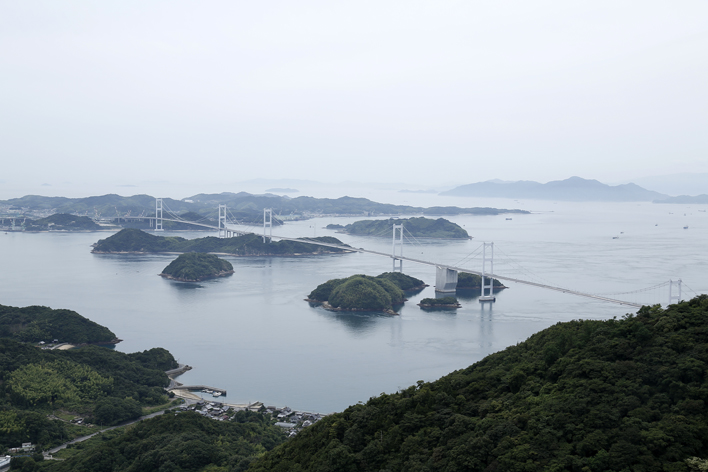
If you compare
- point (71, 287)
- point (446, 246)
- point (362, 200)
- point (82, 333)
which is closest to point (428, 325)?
point (82, 333)

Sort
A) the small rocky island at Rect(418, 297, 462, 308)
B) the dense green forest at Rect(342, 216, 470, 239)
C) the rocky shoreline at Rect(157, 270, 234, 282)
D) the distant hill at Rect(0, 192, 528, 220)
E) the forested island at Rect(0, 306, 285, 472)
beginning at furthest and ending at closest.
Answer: the distant hill at Rect(0, 192, 528, 220), the dense green forest at Rect(342, 216, 470, 239), the rocky shoreline at Rect(157, 270, 234, 282), the small rocky island at Rect(418, 297, 462, 308), the forested island at Rect(0, 306, 285, 472)

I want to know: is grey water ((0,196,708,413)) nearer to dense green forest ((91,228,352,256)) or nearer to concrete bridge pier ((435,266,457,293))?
concrete bridge pier ((435,266,457,293))

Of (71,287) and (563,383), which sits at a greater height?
(563,383)

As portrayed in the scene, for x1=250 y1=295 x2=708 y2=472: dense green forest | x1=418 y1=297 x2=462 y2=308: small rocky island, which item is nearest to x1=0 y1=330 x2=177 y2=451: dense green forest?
x1=250 y1=295 x2=708 y2=472: dense green forest

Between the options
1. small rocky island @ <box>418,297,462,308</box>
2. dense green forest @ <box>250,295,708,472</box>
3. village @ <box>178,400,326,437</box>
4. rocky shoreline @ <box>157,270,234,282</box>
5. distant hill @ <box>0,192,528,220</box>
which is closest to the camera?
dense green forest @ <box>250,295,708,472</box>

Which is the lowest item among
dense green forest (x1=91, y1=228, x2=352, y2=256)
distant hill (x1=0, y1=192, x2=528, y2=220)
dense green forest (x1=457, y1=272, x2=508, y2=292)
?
dense green forest (x1=457, y1=272, x2=508, y2=292)

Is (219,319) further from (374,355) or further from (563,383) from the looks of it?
(563,383)

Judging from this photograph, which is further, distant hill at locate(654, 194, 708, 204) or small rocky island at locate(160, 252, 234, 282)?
distant hill at locate(654, 194, 708, 204)
